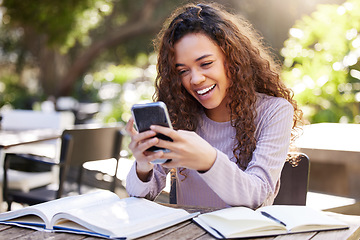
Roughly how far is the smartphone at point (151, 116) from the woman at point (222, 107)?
8cm

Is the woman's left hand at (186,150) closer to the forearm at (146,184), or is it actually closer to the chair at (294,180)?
the forearm at (146,184)

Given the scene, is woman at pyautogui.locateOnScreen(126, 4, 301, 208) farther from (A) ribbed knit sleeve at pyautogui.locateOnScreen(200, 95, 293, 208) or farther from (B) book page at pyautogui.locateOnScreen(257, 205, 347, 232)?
(B) book page at pyautogui.locateOnScreen(257, 205, 347, 232)

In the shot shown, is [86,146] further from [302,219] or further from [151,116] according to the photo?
[302,219]

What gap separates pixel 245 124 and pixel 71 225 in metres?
0.78

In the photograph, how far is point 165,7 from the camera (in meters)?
16.0

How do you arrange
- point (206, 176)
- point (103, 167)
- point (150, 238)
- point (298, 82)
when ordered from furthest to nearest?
point (298, 82)
point (103, 167)
point (206, 176)
point (150, 238)

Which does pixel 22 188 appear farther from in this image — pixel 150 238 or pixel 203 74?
pixel 150 238

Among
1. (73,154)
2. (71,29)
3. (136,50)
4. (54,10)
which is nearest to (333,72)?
(73,154)

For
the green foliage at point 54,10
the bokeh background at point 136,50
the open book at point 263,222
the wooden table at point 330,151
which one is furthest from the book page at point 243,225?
the green foliage at point 54,10

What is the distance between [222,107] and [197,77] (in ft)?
0.96

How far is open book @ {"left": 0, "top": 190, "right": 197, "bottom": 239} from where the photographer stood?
1270 mm

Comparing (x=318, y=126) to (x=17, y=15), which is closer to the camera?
(x=318, y=126)

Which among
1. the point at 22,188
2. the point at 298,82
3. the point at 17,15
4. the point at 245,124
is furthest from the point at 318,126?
the point at 17,15

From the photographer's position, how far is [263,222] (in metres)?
1.27
